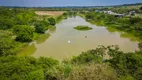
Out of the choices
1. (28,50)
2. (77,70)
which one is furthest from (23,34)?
(77,70)

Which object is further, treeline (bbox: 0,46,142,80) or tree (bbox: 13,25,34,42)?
tree (bbox: 13,25,34,42)

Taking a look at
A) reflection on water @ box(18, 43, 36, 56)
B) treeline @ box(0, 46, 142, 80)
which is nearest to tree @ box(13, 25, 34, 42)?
reflection on water @ box(18, 43, 36, 56)

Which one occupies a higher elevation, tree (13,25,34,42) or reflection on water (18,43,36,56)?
tree (13,25,34,42)

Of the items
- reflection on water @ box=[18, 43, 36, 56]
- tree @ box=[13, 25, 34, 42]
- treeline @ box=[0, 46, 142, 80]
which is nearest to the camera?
treeline @ box=[0, 46, 142, 80]

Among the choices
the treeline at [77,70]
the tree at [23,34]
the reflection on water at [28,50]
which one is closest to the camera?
the treeline at [77,70]

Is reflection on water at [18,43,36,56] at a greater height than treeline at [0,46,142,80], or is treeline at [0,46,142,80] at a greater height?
treeline at [0,46,142,80]

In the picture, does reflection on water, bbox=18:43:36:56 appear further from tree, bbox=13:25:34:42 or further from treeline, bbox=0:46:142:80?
treeline, bbox=0:46:142:80

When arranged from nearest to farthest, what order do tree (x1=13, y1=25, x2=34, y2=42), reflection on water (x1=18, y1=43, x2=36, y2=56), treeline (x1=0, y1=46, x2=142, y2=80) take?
treeline (x1=0, y1=46, x2=142, y2=80) → reflection on water (x1=18, y1=43, x2=36, y2=56) → tree (x1=13, y1=25, x2=34, y2=42)

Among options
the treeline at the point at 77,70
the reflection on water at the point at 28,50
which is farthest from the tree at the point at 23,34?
the treeline at the point at 77,70

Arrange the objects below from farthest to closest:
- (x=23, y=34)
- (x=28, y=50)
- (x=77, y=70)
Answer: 1. (x=23, y=34)
2. (x=28, y=50)
3. (x=77, y=70)

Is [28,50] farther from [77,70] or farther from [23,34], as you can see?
[77,70]

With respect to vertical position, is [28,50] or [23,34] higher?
[23,34]

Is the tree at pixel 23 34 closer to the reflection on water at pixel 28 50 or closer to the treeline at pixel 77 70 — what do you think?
the reflection on water at pixel 28 50
